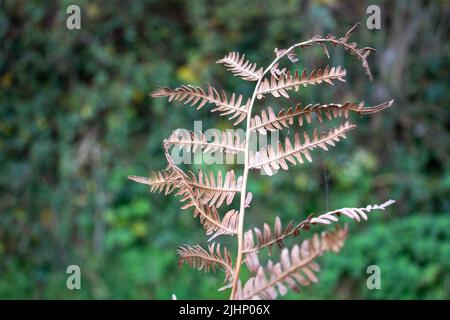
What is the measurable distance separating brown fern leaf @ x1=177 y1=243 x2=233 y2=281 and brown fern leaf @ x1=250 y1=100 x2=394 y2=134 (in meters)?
0.20

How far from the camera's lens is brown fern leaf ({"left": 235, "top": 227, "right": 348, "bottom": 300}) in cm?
66

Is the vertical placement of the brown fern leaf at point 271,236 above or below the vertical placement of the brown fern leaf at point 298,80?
below

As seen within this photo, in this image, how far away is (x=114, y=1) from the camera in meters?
5.63

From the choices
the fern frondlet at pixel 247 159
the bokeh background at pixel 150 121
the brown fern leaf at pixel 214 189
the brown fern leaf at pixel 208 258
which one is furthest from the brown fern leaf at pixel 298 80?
the bokeh background at pixel 150 121

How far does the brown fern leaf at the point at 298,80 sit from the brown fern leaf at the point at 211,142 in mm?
81

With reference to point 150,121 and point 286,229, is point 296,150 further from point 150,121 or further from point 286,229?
point 150,121

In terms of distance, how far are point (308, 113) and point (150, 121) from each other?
4.82 metres

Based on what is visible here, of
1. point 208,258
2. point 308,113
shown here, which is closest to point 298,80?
point 308,113

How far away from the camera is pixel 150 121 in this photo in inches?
222

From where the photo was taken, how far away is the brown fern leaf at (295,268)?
2.17ft

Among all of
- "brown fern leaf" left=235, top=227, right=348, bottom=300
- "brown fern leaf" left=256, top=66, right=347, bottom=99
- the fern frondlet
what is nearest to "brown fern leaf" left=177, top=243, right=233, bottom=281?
the fern frondlet

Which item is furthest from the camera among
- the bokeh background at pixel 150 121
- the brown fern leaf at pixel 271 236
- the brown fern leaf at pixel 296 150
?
the bokeh background at pixel 150 121

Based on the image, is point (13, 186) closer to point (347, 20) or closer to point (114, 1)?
point (114, 1)

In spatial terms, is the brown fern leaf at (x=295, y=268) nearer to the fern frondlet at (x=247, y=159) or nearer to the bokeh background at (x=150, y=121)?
the fern frondlet at (x=247, y=159)
